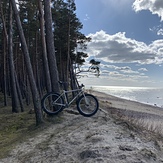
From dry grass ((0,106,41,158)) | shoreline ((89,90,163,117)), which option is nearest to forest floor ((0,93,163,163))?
dry grass ((0,106,41,158))

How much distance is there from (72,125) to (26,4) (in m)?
9.74

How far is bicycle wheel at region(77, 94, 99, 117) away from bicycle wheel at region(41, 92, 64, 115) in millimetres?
680

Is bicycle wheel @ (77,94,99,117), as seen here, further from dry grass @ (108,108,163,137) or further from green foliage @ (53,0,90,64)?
green foliage @ (53,0,90,64)

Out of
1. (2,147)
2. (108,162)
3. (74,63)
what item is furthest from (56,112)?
(74,63)

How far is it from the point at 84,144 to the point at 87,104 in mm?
2424

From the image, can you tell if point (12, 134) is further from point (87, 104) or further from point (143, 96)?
point (143, 96)

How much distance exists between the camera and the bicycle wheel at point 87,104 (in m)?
7.00

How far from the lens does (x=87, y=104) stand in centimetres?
700

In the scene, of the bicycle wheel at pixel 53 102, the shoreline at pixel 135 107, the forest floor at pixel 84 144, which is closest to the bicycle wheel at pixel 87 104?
the forest floor at pixel 84 144

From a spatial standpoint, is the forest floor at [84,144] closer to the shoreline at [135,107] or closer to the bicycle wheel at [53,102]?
the bicycle wheel at [53,102]

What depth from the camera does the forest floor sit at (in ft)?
13.0

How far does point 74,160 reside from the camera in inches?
158

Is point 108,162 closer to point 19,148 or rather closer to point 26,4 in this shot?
point 19,148

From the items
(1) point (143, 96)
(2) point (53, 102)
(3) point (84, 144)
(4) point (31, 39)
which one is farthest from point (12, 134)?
(1) point (143, 96)
